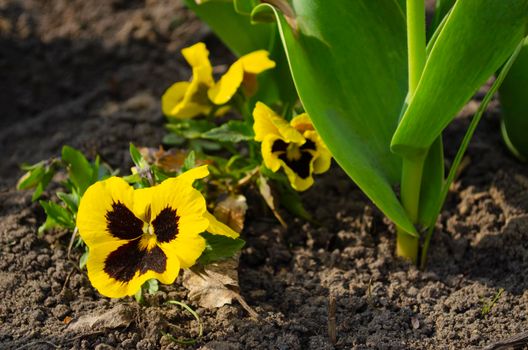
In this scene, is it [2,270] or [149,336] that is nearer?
[149,336]

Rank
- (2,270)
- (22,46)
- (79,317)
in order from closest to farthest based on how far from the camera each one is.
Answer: (79,317)
(2,270)
(22,46)

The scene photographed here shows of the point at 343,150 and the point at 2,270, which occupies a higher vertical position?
the point at 343,150

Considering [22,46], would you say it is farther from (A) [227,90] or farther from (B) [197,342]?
(B) [197,342]

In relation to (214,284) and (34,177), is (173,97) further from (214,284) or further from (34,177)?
(214,284)

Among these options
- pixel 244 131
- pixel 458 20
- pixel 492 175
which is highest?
pixel 458 20

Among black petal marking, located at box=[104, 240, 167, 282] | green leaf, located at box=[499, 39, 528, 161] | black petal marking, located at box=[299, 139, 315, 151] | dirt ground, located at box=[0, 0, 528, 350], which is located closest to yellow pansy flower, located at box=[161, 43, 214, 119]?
dirt ground, located at box=[0, 0, 528, 350]

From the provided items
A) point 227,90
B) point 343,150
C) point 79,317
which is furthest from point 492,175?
point 79,317

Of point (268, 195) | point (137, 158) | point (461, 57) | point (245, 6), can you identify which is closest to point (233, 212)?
point (268, 195)
